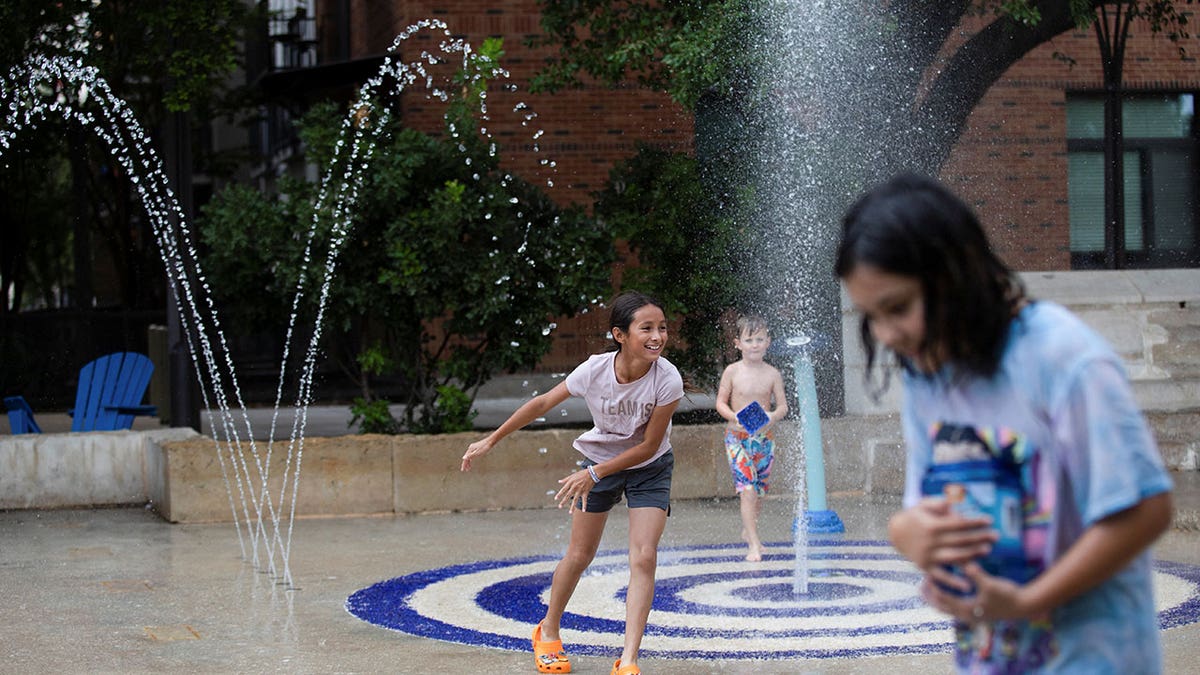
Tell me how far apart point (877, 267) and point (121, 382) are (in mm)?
11676

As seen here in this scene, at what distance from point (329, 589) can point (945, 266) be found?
21.8ft

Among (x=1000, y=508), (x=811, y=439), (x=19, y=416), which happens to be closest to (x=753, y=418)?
(x=811, y=439)

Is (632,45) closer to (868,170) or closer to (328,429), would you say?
(868,170)

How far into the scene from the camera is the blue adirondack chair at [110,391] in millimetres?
12992

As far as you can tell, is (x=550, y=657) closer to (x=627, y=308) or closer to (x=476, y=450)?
(x=476, y=450)

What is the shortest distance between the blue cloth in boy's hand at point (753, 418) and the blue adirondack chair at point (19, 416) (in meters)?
7.11

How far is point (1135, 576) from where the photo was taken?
7.57 feet

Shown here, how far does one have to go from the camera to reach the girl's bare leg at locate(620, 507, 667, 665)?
5.90 m

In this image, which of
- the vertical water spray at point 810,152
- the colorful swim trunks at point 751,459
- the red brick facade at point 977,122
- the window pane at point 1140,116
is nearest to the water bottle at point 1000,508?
the colorful swim trunks at point 751,459

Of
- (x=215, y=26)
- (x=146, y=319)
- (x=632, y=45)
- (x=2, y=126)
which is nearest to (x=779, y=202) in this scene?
(x=632, y=45)

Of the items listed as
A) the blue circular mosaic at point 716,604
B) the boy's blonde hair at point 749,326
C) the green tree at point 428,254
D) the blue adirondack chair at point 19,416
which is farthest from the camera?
the blue adirondack chair at point 19,416

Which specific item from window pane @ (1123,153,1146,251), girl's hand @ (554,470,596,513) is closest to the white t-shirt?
girl's hand @ (554,470,596,513)

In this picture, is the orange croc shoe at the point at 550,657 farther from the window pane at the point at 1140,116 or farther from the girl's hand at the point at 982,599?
the window pane at the point at 1140,116

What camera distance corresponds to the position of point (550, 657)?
246 inches
